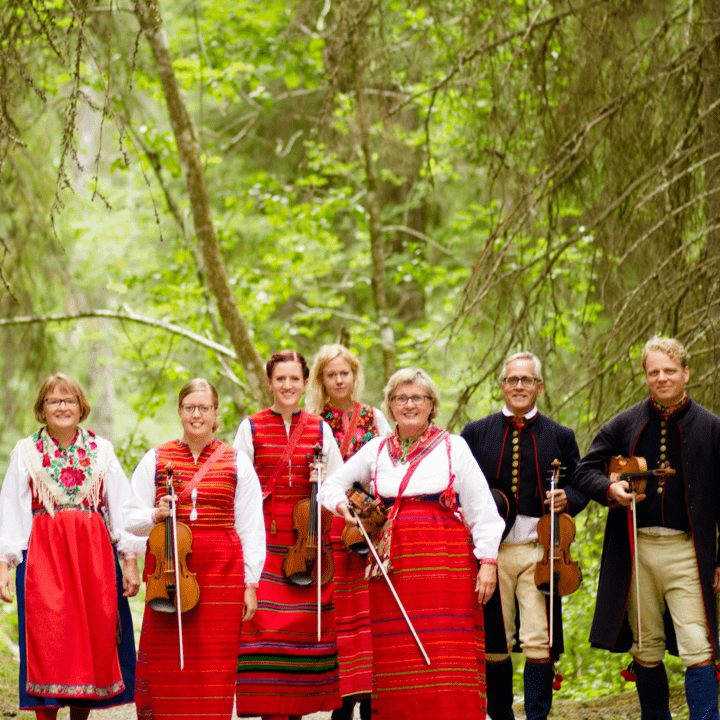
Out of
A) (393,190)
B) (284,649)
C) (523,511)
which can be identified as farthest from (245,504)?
(393,190)

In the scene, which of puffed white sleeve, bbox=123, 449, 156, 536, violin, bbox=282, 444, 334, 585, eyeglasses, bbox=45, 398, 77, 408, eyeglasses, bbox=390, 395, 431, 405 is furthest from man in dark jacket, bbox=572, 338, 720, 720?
eyeglasses, bbox=45, 398, 77, 408

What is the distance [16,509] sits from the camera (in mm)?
4504

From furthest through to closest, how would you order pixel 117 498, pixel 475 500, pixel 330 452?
1. pixel 330 452
2. pixel 117 498
3. pixel 475 500

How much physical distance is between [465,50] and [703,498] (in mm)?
3715

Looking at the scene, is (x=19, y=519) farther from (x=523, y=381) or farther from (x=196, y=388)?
(x=523, y=381)

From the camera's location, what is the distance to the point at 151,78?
10.0 m

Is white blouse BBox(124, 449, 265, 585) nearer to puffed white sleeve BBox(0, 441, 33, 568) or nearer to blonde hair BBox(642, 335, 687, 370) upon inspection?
puffed white sleeve BBox(0, 441, 33, 568)

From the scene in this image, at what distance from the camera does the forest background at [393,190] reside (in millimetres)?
5629

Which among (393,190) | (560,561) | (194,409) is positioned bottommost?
(560,561)

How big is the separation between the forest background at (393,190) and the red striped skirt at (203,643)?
63.3 inches

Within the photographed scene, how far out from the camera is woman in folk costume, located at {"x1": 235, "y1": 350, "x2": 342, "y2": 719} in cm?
470

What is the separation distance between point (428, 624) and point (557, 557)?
0.76 m

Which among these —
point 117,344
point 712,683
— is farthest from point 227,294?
point 712,683

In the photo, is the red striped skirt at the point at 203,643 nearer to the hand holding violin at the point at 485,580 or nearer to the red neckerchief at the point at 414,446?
the red neckerchief at the point at 414,446
